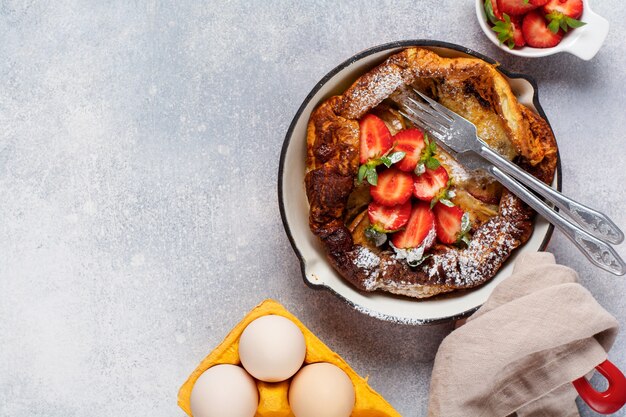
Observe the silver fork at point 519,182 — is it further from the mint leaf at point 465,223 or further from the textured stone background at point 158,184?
the textured stone background at point 158,184

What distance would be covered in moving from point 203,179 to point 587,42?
96 cm

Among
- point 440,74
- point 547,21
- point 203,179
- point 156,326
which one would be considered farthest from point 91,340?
point 547,21

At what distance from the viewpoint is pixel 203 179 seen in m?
1.84

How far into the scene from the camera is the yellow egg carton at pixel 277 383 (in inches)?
62.8

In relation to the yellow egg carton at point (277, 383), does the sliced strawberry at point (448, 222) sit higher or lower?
higher

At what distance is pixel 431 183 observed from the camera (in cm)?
166

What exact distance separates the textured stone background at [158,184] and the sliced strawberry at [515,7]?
0.11 meters

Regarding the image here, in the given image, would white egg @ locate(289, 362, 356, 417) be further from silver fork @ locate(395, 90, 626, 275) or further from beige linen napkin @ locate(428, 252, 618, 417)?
silver fork @ locate(395, 90, 626, 275)

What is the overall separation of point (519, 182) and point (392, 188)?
0.95 ft

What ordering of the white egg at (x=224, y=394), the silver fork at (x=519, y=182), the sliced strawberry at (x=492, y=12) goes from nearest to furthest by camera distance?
the white egg at (x=224, y=394) < the silver fork at (x=519, y=182) < the sliced strawberry at (x=492, y=12)

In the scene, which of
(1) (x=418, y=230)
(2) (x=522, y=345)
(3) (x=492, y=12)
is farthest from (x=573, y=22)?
(2) (x=522, y=345)

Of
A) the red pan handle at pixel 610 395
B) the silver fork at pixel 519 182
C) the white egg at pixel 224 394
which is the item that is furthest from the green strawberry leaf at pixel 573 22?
the white egg at pixel 224 394

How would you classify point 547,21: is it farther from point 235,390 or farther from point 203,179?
point 235,390

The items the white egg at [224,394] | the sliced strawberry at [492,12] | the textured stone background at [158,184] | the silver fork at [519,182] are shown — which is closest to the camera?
the white egg at [224,394]
